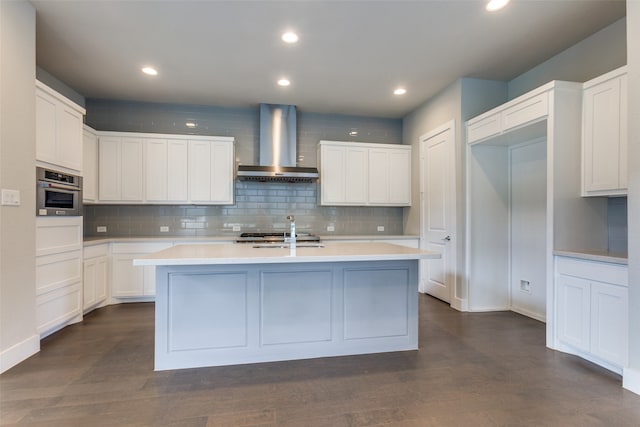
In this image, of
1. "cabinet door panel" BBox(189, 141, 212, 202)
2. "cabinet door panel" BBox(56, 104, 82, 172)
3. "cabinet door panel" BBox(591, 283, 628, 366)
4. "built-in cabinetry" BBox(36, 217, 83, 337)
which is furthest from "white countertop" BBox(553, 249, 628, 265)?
"cabinet door panel" BBox(56, 104, 82, 172)

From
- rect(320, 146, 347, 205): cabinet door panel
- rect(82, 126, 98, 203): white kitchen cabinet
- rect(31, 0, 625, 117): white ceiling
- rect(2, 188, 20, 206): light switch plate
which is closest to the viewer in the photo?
rect(2, 188, 20, 206): light switch plate

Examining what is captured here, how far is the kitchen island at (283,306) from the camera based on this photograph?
7.36ft

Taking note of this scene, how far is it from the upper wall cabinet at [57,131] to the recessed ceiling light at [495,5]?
12.5ft

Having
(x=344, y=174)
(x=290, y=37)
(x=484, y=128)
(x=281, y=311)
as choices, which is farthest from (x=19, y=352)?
(x=484, y=128)

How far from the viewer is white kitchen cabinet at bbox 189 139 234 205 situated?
4391 millimetres

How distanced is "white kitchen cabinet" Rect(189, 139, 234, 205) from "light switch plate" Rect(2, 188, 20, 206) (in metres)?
2.11

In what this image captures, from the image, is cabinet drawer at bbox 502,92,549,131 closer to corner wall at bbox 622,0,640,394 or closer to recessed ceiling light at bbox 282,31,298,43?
corner wall at bbox 622,0,640,394

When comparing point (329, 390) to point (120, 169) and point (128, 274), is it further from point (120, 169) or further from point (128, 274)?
point (120, 169)

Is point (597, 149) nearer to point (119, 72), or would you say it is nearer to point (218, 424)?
point (218, 424)

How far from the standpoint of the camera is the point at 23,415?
174 centimetres

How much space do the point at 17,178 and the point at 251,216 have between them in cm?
281

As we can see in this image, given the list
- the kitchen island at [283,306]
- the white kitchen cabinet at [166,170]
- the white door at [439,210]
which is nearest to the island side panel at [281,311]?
the kitchen island at [283,306]

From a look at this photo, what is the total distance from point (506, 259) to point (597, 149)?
166cm

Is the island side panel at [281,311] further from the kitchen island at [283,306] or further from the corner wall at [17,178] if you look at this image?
the corner wall at [17,178]
